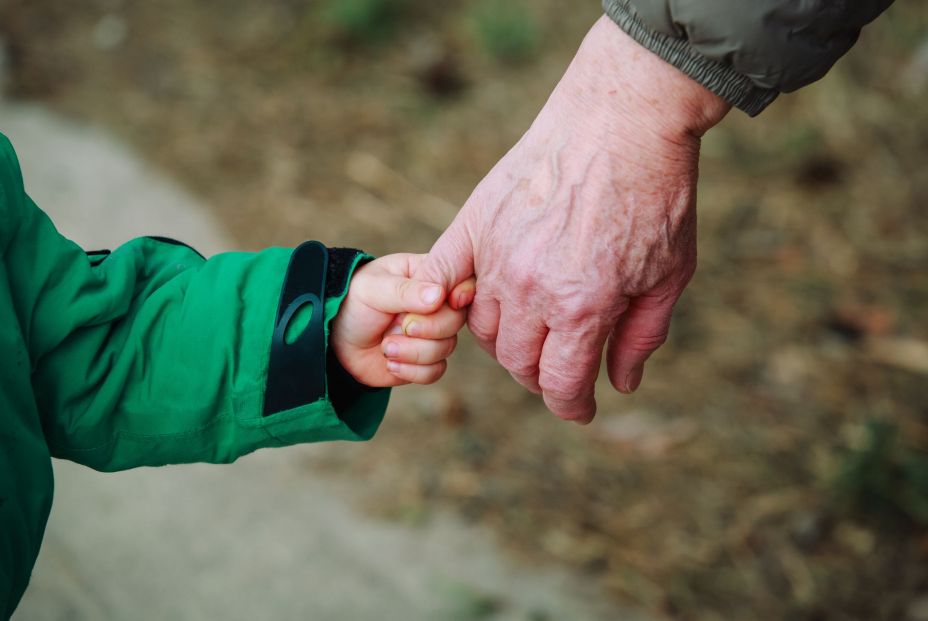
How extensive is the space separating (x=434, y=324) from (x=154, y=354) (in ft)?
1.41

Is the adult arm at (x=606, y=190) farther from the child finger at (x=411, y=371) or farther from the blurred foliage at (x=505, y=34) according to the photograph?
the blurred foliage at (x=505, y=34)

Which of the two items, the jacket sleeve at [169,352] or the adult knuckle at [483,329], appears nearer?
the jacket sleeve at [169,352]

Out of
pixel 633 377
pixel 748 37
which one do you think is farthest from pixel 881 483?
pixel 748 37

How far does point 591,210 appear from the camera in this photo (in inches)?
50.4

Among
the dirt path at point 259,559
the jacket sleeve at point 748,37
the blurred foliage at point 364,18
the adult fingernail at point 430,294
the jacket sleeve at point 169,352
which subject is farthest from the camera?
the blurred foliage at point 364,18

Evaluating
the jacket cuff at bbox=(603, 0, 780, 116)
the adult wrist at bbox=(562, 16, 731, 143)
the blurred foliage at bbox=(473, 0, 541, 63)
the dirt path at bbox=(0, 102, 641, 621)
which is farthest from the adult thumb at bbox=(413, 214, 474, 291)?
the blurred foliage at bbox=(473, 0, 541, 63)

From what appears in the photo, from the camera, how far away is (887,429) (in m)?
→ 2.18

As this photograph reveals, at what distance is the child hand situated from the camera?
1362mm

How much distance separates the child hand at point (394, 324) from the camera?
136 centimetres

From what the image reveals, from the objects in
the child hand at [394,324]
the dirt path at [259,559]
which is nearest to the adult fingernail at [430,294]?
the child hand at [394,324]

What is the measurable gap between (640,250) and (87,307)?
2.63 feet

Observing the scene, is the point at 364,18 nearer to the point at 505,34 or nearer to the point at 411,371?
the point at 505,34

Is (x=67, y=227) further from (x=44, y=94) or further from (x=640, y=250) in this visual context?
(x=640, y=250)

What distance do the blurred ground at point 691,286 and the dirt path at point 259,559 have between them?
0.09 meters
